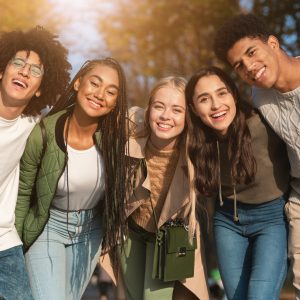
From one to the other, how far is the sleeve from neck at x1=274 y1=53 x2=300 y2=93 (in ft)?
5.92

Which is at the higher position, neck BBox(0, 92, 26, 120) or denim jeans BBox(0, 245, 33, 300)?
neck BBox(0, 92, 26, 120)

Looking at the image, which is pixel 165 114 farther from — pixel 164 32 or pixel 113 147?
pixel 164 32

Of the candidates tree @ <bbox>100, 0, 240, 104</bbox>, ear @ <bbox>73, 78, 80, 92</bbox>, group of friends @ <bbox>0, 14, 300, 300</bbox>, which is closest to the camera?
group of friends @ <bbox>0, 14, 300, 300</bbox>

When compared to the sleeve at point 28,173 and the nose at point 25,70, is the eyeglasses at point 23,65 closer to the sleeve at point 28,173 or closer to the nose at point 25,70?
the nose at point 25,70

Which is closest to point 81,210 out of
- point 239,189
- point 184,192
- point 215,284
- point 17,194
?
point 17,194

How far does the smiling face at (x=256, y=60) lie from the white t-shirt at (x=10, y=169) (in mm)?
1637

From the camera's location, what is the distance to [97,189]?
4.30 metres

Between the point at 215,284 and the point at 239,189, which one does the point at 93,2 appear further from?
the point at 239,189

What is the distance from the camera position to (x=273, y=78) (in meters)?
4.05

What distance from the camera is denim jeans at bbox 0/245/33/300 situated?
3811 millimetres

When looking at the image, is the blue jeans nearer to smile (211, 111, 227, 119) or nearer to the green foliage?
smile (211, 111, 227, 119)

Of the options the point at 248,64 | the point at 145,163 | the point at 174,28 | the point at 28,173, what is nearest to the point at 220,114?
the point at 248,64

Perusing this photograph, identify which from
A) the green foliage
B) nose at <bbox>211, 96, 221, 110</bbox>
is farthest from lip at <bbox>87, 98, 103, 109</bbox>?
the green foliage

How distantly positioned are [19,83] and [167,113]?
117 centimetres
